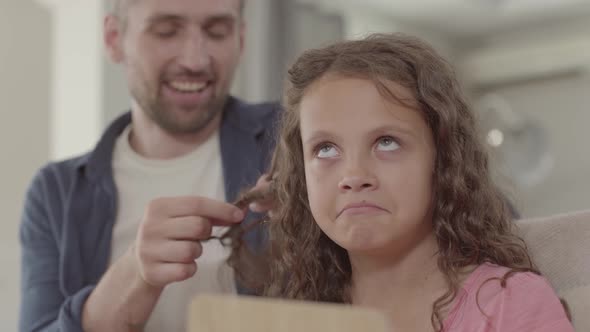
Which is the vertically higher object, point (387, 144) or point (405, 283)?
point (387, 144)

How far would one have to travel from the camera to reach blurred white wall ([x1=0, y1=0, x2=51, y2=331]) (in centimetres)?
278

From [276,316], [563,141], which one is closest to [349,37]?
[563,141]

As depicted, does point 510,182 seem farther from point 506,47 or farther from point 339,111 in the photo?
point 506,47

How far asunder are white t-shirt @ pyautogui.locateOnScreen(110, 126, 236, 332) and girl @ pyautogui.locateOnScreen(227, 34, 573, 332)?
0.43m

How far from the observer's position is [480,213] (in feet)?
3.64

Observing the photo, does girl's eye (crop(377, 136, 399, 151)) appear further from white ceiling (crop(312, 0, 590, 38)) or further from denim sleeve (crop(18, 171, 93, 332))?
white ceiling (crop(312, 0, 590, 38))

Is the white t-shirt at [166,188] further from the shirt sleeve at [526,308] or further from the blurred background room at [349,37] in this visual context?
the shirt sleeve at [526,308]

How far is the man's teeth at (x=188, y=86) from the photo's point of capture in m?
1.70

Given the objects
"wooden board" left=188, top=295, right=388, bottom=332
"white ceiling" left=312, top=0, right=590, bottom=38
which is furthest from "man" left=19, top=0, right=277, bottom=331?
"white ceiling" left=312, top=0, right=590, bottom=38

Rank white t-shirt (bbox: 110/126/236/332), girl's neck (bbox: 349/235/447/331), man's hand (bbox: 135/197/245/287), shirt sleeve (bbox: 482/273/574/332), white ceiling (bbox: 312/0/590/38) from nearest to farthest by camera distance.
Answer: shirt sleeve (bbox: 482/273/574/332)
girl's neck (bbox: 349/235/447/331)
man's hand (bbox: 135/197/245/287)
white t-shirt (bbox: 110/126/236/332)
white ceiling (bbox: 312/0/590/38)

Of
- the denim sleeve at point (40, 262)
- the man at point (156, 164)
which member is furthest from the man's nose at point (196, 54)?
the denim sleeve at point (40, 262)

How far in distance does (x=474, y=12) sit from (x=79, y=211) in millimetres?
3508

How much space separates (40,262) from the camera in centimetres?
166

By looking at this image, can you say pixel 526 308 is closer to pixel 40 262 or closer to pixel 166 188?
pixel 166 188
